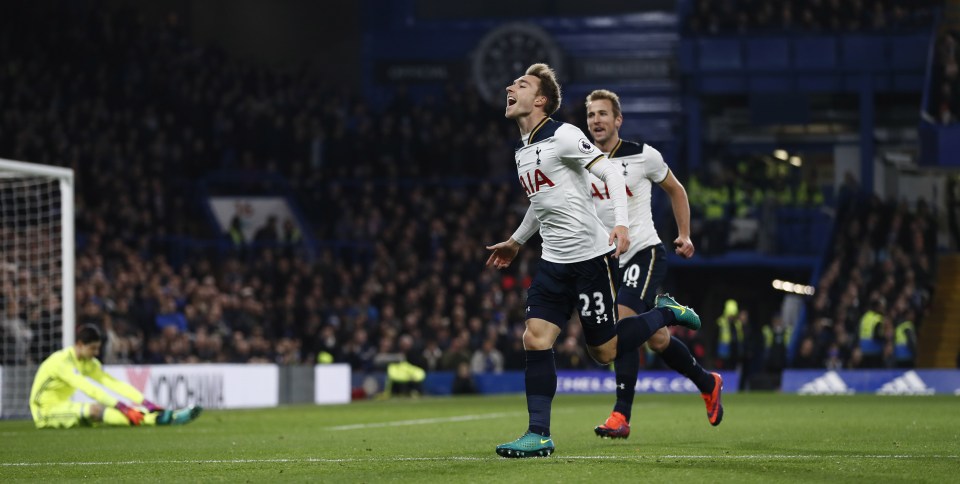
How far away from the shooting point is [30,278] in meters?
Result: 20.9

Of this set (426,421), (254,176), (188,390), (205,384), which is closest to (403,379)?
(205,384)

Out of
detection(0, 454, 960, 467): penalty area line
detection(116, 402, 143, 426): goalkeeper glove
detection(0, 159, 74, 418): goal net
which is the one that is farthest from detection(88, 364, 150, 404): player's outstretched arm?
detection(0, 454, 960, 467): penalty area line

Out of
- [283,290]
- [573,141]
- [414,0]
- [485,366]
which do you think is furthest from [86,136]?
[573,141]

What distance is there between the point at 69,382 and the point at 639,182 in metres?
6.62

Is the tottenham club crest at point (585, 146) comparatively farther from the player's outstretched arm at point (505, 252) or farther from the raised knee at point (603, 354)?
the raised knee at point (603, 354)

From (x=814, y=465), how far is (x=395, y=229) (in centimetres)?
2430

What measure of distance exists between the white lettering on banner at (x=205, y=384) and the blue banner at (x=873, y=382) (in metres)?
9.11

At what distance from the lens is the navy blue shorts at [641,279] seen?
1010 centimetres

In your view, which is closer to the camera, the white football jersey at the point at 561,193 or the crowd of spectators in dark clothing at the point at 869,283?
the white football jersey at the point at 561,193

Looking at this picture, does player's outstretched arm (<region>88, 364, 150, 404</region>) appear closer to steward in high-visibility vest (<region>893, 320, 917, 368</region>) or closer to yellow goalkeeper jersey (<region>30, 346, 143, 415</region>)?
yellow goalkeeper jersey (<region>30, 346, 143, 415</region>)

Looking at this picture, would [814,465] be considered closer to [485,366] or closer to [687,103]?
[485,366]

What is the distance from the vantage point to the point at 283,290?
2973 centimetres

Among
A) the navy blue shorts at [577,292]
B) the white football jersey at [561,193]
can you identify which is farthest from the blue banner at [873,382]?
the white football jersey at [561,193]

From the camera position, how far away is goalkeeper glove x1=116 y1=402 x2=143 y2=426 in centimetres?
1434
